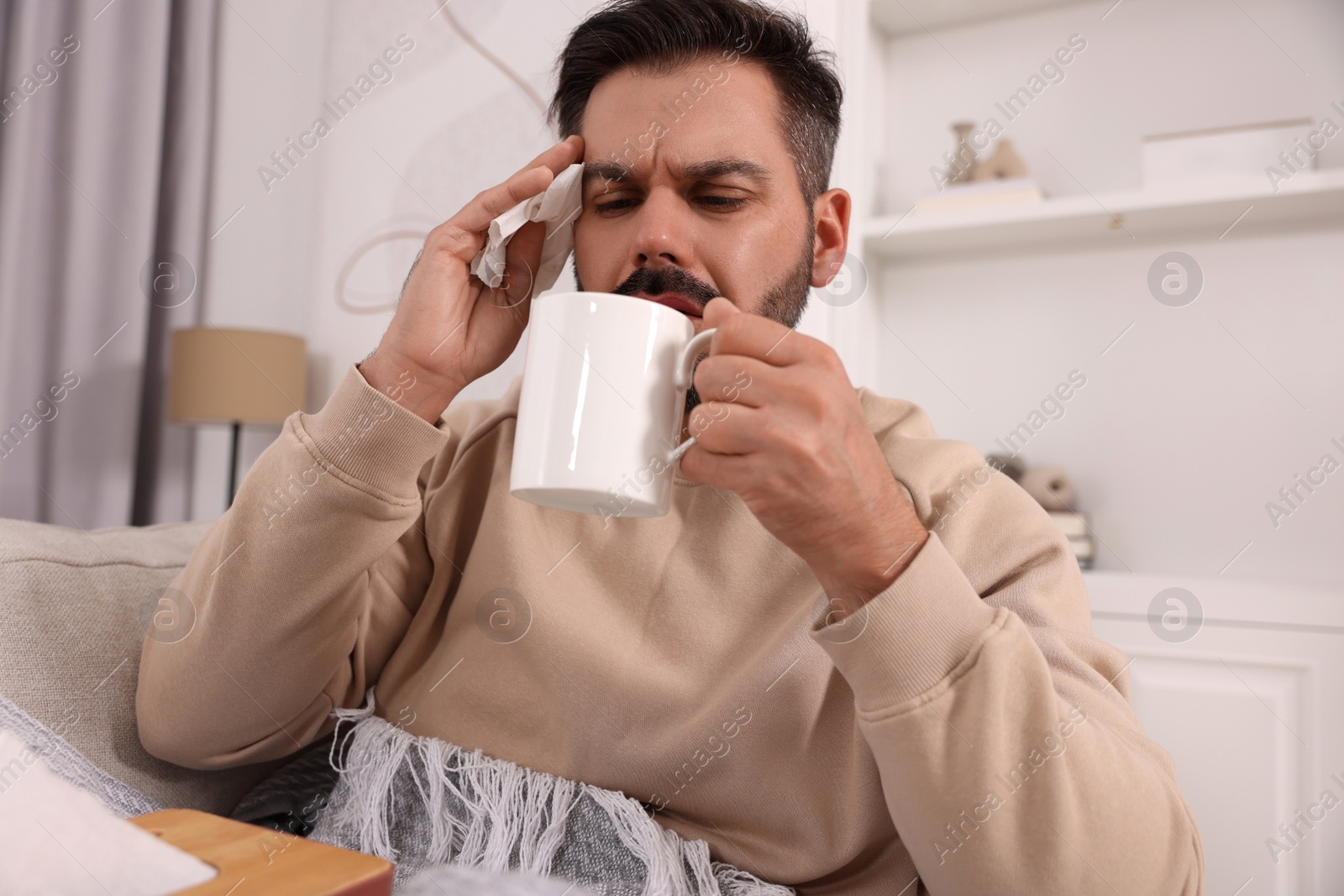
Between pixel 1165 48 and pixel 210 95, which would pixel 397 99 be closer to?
pixel 210 95

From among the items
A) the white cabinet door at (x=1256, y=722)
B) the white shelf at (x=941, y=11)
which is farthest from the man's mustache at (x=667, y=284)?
the white shelf at (x=941, y=11)

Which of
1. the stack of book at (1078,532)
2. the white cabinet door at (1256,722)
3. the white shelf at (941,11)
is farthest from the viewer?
the white shelf at (941,11)

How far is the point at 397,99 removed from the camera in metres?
1.77

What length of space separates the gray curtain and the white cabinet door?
204 centimetres

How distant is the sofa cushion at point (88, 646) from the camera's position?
715 mm

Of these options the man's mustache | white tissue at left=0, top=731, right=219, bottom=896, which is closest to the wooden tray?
white tissue at left=0, top=731, right=219, bottom=896

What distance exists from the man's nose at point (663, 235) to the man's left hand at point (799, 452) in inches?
9.5

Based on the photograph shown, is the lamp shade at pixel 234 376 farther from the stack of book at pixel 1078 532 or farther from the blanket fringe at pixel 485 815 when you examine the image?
the stack of book at pixel 1078 532

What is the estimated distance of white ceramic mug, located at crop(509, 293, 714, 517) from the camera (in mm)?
543

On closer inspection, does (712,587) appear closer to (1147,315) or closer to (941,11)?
(1147,315)

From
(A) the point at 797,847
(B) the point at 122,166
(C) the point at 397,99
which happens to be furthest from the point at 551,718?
(B) the point at 122,166

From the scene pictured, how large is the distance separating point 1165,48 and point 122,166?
213 centimetres

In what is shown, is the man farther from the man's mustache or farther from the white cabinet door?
the white cabinet door

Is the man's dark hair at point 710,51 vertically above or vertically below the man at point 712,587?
above
